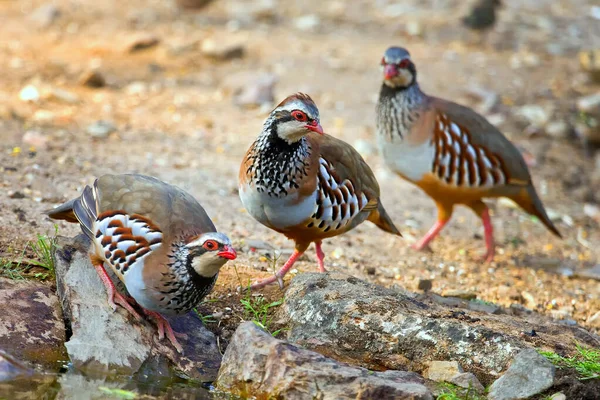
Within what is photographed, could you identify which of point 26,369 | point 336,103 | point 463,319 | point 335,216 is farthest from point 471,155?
point 26,369

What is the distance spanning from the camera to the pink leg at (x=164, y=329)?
4.00m

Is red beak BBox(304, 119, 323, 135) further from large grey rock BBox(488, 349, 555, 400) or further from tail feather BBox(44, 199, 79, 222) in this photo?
large grey rock BBox(488, 349, 555, 400)

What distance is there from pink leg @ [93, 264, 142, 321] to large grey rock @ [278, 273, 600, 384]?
2.29 feet

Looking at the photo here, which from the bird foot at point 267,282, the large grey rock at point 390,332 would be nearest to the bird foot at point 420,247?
the bird foot at point 267,282

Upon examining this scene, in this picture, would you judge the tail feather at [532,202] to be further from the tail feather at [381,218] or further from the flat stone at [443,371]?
the flat stone at [443,371]

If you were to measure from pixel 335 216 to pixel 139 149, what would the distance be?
3.15 meters

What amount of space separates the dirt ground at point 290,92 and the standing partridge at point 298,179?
15.5 inches

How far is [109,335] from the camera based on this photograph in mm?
3904

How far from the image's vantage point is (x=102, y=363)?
380 centimetres

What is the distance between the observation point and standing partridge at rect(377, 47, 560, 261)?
6230 millimetres

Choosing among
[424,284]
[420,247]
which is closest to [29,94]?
[420,247]

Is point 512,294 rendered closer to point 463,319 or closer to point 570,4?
point 463,319

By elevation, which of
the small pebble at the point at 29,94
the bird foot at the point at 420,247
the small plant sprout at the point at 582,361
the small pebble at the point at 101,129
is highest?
the small plant sprout at the point at 582,361

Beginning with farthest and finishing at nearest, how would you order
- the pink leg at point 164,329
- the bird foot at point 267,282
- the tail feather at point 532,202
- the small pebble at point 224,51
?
the small pebble at point 224,51 → the tail feather at point 532,202 → the bird foot at point 267,282 → the pink leg at point 164,329
